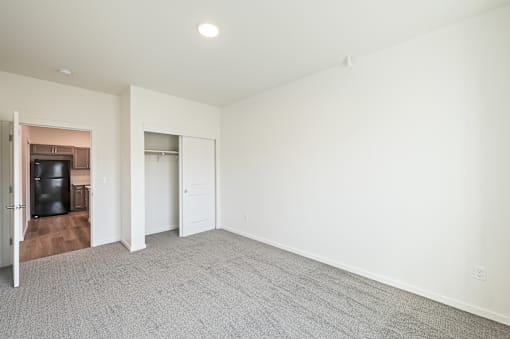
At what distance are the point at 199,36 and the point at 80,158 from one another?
22.4 feet

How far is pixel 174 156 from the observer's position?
4.93m

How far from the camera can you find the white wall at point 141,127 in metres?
3.66

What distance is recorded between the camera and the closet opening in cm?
455

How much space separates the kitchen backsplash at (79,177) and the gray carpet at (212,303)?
15.0ft

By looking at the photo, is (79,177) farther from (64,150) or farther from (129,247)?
(129,247)

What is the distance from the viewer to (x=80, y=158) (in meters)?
7.04

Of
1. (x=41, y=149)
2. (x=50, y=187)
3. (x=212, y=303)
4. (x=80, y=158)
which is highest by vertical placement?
(x=41, y=149)

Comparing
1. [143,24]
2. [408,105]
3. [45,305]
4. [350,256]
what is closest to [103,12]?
[143,24]

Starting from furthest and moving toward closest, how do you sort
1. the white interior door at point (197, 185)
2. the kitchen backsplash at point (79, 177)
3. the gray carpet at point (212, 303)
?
the kitchen backsplash at point (79, 177), the white interior door at point (197, 185), the gray carpet at point (212, 303)

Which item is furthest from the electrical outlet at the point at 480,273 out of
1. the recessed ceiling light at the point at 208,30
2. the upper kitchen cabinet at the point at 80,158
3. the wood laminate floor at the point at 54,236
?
the upper kitchen cabinet at the point at 80,158

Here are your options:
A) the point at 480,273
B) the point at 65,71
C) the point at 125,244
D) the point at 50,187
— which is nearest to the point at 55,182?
the point at 50,187

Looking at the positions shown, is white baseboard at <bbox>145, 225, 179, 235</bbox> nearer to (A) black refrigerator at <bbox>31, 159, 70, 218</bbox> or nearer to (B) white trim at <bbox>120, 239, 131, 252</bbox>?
(B) white trim at <bbox>120, 239, 131, 252</bbox>

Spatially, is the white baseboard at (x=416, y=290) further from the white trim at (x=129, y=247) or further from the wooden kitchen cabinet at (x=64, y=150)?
the wooden kitchen cabinet at (x=64, y=150)

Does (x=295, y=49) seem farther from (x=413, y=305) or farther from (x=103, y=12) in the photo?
(x=413, y=305)
